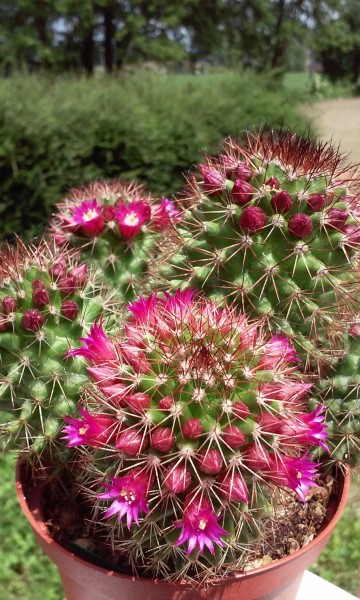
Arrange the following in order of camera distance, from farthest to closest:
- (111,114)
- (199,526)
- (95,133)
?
(111,114)
(95,133)
(199,526)

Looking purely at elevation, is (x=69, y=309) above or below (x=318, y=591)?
above

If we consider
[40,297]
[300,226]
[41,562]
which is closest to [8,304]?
[40,297]

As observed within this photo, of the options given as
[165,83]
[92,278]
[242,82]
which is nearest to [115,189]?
[92,278]

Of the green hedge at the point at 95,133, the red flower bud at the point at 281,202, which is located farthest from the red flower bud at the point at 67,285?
the green hedge at the point at 95,133

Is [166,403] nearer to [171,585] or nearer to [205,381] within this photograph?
[205,381]

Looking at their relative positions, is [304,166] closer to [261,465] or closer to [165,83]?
[261,465]
